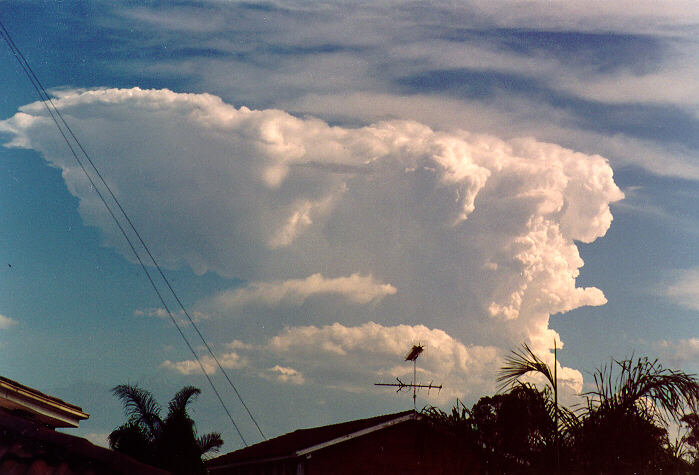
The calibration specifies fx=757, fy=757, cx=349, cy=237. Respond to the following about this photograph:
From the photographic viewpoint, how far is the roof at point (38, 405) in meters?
13.5

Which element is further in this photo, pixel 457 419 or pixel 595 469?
pixel 457 419

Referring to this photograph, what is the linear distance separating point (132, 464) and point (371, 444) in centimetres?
1762

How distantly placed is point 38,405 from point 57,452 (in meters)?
7.98

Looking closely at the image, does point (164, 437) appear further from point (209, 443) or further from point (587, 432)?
point (587, 432)

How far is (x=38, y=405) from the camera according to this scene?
14.6 meters

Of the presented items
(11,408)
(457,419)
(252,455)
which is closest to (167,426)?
(252,455)

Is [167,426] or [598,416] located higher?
[167,426]

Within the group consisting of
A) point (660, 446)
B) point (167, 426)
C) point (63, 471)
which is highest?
point (167, 426)

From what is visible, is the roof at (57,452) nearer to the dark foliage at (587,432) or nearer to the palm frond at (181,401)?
the dark foliage at (587,432)

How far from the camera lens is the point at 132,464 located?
730cm

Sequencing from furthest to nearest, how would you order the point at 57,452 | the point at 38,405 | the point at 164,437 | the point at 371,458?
the point at 164,437 < the point at 371,458 < the point at 38,405 < the point at 57,452

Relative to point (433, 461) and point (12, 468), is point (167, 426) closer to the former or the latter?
point (433, 461)

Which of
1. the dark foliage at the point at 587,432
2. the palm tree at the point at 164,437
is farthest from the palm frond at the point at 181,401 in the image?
the dark foliage at the point at 587,432

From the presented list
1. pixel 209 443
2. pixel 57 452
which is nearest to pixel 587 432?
pixel 57 452
